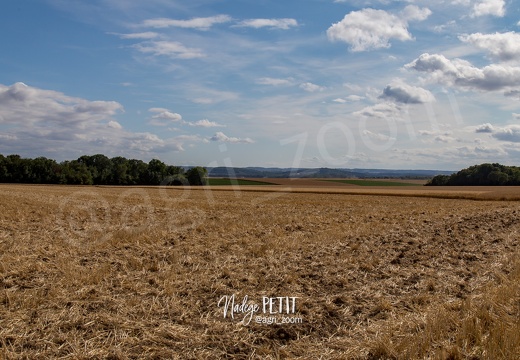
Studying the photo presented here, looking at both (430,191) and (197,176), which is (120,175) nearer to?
(197,176)

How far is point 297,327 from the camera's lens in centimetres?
580

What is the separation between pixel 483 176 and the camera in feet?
A: 278

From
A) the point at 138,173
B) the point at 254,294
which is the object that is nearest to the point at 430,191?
the point at 254,294

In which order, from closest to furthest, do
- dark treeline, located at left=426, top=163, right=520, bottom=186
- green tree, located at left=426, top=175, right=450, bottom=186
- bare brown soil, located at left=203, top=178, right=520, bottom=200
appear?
bare brown soil, located at left=203, top=178, right=520, bottom=200, dark treeline, located at left=426, top=163, right=520, bottom=186, green tree, located at left=426, top=175, right=450, bottom=186

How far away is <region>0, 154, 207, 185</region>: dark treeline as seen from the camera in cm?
9006

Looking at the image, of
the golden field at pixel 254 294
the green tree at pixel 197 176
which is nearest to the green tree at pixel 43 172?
the green tree at pixel 197 176

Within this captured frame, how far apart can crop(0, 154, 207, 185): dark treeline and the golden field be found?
7886 centimetres

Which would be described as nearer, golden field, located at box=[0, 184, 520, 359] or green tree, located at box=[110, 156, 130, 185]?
golden field, located at box=[0, 184, 520, 359]

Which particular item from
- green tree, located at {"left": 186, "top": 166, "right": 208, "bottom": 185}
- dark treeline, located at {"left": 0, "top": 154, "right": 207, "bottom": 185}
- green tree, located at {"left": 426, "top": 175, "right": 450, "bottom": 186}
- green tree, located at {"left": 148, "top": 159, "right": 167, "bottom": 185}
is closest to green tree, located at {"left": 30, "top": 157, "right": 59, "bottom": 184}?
dark treeline, located at {"left": 0, "top": 154, "right": 207, "bottom": 185}

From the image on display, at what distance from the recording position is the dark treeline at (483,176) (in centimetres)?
8175

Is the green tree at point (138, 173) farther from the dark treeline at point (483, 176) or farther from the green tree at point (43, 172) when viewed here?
the dark treeline at point (483, 176)

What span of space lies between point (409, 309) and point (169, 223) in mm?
11655

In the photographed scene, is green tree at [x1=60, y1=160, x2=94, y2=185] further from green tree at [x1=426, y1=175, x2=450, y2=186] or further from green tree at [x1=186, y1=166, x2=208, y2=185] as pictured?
green tree at [x1=426, y1=175, x2=450, y2=186]

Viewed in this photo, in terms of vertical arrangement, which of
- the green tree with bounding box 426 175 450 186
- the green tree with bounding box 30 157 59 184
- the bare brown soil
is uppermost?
the green tree with bounding box 30 157 59 184
